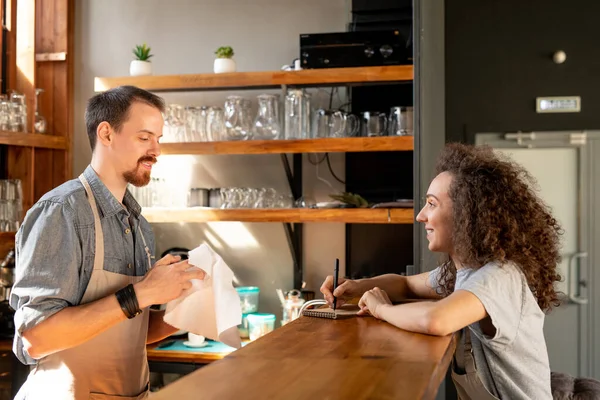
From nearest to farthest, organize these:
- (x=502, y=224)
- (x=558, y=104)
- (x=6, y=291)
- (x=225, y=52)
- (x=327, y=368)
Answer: (x=327, y=368) → (x=502, y=224) → (x=6, y=291) → (x=225, y=52) → (x=558, y=104)

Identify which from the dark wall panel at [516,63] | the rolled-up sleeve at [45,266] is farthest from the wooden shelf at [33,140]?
the dark wall panel at [516,63]

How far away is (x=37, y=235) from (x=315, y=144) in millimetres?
2423

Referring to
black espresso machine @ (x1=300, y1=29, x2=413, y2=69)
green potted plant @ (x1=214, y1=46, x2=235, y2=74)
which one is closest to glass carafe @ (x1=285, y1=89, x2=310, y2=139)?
black espresso machine @ (x1=300, y1=29, x2=413, y2=69)

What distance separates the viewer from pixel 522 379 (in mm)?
1648

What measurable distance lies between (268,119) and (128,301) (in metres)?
2.53

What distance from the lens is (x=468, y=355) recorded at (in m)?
1.71

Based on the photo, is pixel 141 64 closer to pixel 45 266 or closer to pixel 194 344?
pixel 194 344

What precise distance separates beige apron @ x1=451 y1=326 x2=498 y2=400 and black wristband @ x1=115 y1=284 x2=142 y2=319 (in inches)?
35.2

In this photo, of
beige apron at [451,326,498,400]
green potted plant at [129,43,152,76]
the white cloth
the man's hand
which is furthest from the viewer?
green potted plant at [129,43,152,76]

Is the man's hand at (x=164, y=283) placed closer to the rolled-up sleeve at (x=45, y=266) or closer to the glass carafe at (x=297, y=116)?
the rolled-up sleeve at (x=45, y=266)

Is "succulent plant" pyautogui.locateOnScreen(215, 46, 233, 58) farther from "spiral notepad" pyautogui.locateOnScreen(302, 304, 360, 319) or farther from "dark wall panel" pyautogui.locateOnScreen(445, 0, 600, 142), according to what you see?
"spiral notepad" pyautogui.locateOnScreen(302, 304, 360, 319)

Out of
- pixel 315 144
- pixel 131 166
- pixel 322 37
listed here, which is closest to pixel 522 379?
pixel 131 166

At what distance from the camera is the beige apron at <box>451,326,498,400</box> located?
1606mm

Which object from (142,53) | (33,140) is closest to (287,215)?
(142,53)
